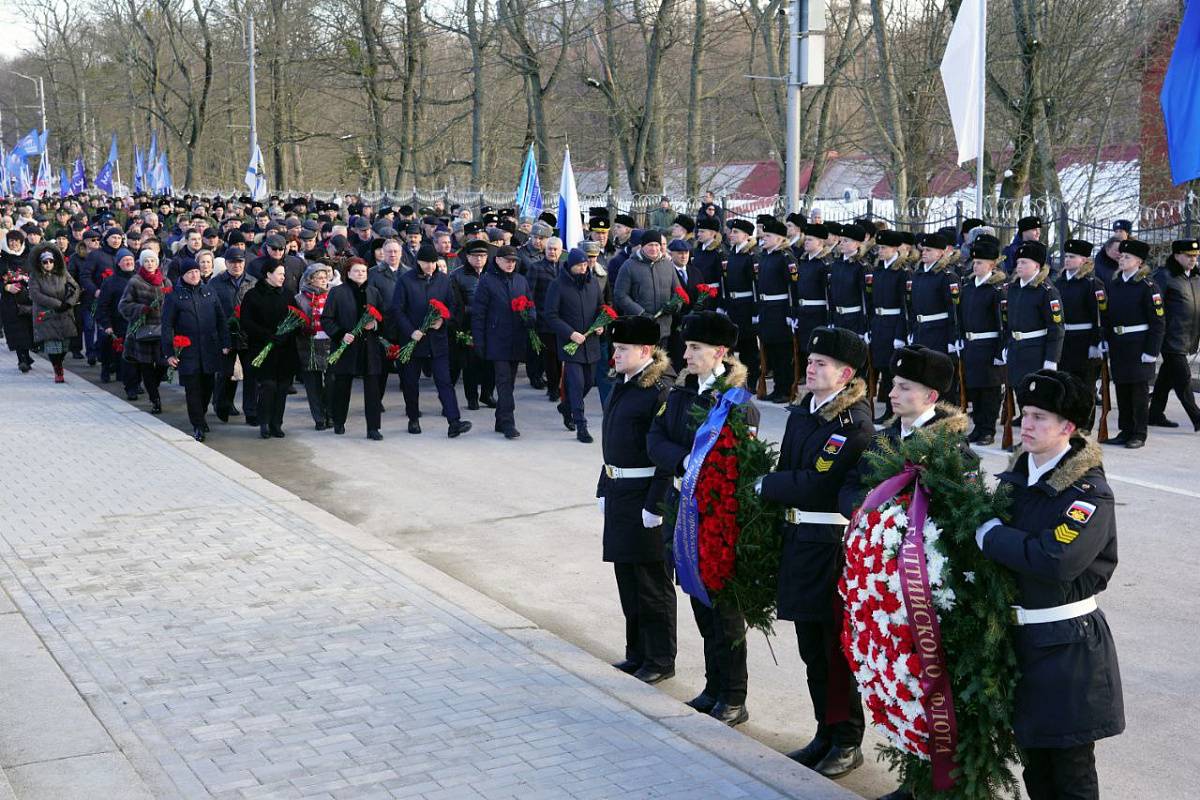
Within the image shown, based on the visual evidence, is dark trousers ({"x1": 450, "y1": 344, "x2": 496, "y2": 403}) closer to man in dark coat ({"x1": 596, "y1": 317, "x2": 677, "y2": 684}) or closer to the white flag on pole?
the white flag on pole

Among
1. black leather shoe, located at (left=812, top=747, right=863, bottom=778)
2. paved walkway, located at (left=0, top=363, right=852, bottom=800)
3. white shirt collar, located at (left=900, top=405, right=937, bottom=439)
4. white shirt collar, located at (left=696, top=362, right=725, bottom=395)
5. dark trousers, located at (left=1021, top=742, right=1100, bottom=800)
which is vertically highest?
white shirt collar, located at (left=696, top=362, right=725, bottom=395)

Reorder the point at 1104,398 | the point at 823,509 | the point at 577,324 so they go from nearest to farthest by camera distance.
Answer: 1. the point at 823,509
2. the point at 1104,398
3. the point at 577,324

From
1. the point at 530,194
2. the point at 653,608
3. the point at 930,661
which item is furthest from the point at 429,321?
the point at 530,194

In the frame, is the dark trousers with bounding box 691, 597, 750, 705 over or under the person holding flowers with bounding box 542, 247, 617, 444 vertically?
under

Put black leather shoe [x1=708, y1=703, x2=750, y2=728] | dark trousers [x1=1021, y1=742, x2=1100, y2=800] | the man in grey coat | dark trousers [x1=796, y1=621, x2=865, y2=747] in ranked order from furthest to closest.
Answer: the man in grey coat, black leather shoe [x1=708, y1=703, x2=750, y2=728], dark trousers [x1=796, y1=621, x2=865, y2=747], dark trousers [x1=1021, y1=742, x2=1100, y2=800]

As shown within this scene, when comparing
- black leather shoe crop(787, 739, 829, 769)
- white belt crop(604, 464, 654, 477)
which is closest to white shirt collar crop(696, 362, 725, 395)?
white belt crop(604, 464, 654, 477)

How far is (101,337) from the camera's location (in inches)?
722

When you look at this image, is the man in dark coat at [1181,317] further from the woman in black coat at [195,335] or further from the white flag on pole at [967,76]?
the woman in black coat at [195,335]

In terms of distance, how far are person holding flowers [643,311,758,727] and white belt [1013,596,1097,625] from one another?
Result: 1.73 meters

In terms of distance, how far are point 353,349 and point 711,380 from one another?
841 centimetres

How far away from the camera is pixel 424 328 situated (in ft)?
46.5

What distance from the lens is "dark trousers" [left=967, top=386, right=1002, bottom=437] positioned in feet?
43.0

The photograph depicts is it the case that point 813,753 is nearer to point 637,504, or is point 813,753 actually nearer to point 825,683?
point 825,683

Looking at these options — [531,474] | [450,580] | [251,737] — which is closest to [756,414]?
[251,737]
